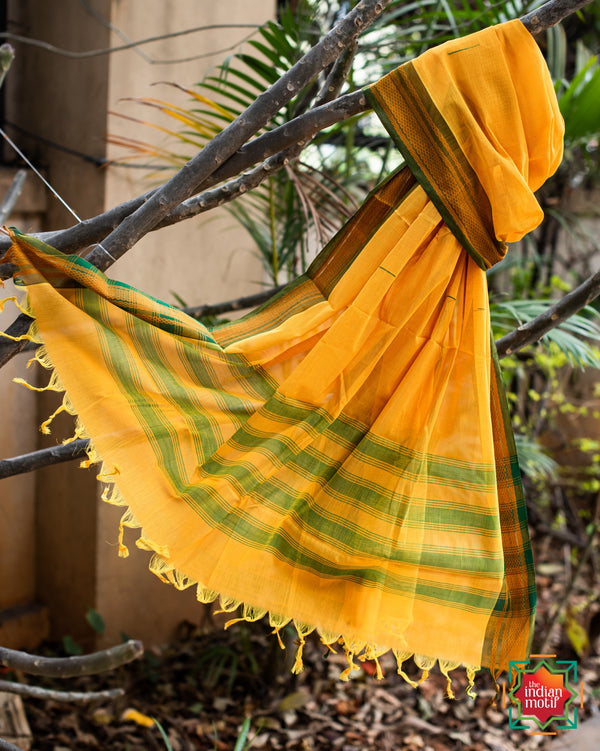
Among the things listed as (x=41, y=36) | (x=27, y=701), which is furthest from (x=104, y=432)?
(x=41, y=36)

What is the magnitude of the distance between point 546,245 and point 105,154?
2.20 m

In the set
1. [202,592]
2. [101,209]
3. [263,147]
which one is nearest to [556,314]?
[263,147]

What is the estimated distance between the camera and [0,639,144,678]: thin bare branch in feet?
3.33

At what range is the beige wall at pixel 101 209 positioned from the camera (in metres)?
1.87

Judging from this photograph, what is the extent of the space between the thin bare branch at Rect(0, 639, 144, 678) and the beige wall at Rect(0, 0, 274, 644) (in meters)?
0.91

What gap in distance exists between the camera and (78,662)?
3.37 feet

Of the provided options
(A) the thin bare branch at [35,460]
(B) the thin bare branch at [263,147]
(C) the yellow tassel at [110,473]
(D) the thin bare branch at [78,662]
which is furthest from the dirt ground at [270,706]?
(B) the thin bare branch at [263,147]

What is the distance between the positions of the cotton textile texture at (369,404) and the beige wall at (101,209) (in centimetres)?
100

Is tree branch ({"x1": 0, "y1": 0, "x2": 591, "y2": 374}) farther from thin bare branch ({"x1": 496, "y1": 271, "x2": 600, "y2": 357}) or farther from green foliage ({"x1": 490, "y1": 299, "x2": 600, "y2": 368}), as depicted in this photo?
green foliage ({"x1": 490, "y1": 299, "x2": 600, "y2": 368})

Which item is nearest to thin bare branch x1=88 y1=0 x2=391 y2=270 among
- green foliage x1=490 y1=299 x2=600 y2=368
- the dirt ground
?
green foliage x1=490 y1=299 x2=600 y2=368

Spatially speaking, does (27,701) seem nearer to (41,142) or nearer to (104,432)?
(104,432)

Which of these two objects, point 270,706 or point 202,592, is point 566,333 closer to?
point 202,592

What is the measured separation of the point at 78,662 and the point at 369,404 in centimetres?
59

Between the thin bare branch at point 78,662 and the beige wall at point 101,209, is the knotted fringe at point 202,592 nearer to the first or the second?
Answer: the thin bare branch at point 78,662
